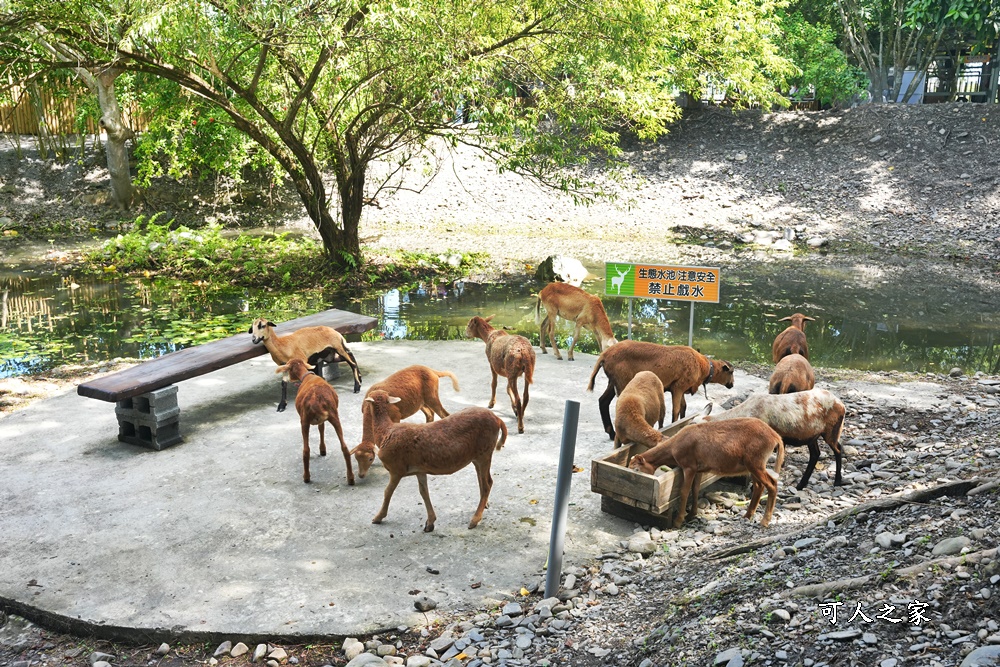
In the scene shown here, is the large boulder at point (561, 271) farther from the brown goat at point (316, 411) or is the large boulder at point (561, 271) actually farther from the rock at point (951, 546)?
the rock at point (951, 546)

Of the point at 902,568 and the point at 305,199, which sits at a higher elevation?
the point at 305,199

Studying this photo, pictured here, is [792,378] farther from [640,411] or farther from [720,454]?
[720,454]

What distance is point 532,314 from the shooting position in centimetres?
1501

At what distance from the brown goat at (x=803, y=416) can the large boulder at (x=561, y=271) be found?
430 inches

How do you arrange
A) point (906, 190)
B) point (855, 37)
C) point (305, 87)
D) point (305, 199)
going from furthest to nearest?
point (855, 37), point (906, 190), point (305, 199), point (305, 87)

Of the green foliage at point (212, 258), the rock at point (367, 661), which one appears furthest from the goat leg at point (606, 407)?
the green foliage at point (212, 258)

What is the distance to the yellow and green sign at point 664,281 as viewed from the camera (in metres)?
9.36

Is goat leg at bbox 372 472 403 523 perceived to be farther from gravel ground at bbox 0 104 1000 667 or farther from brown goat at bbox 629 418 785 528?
brown goat at bbox 629 418 785 528

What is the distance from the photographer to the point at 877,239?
2159 cm

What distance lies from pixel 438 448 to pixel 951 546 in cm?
333

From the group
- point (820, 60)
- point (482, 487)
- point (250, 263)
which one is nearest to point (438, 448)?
point (482, 487)

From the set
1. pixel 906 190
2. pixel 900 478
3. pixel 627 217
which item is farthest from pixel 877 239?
pixel 900 478

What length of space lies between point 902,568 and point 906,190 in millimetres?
21952

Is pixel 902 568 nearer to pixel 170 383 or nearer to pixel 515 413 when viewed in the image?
pixel 515 413
